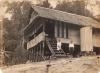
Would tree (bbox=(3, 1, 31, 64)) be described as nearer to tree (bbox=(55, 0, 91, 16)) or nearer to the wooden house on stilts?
the wooden house on stilts

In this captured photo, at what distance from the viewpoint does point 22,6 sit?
3.81 metres

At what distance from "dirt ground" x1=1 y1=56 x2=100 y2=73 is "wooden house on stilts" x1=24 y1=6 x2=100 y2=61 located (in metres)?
0.11

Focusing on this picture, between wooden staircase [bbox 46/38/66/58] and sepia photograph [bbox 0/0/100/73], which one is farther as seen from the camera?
wooden staircase [bbox 46/38/66/58]

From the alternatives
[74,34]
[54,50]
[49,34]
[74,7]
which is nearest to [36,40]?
[49,34]

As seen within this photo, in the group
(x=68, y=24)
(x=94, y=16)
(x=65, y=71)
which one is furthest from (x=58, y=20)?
(x=65, y=71)

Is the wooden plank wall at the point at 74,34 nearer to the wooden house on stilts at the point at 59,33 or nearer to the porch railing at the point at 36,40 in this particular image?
the wooden house on stilts at the point at 59,33

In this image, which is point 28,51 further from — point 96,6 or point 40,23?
point 96,6

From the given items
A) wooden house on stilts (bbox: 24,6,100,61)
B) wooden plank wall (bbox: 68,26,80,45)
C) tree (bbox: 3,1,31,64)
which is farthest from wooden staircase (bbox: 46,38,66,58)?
tree (bbox: 3,1,31,64)

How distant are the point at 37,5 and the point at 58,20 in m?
0.24

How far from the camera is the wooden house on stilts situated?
3666 mm

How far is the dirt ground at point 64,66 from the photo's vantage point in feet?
11.1

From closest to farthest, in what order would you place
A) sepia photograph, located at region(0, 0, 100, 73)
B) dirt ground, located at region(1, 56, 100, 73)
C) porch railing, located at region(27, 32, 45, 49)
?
dirt ground, located at region(1, 56, 100, 73) < sepia photograph, located at region(0, 0, 100, 73) < porch railing, located at region(27, 32, 45, 49)

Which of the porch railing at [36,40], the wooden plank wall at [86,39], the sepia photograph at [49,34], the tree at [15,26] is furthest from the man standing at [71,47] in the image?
the tree at [15,26]

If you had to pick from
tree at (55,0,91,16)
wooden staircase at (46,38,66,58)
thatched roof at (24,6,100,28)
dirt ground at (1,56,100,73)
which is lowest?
dirt ground at (1,56,100,73)
